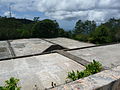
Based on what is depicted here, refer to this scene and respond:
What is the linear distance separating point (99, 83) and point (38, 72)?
4112 millimetres

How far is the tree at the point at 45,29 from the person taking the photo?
2598 cm

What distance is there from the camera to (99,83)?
6.47ft

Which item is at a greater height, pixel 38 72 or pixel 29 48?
pixel 38 72

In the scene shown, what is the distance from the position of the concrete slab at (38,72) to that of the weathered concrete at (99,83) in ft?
8.97

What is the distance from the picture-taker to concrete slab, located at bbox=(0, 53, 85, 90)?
4879 mm

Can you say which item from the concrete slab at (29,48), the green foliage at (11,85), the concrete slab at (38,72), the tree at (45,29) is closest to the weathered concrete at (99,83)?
the green foliage at (11,85)

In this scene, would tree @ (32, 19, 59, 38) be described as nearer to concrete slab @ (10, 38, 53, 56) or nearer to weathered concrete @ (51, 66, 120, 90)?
concrete slab @ (10, 38, 53, 56)

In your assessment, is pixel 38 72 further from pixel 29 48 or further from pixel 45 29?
pixel 45 29

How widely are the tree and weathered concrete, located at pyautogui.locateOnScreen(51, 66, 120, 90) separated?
24.2 meters

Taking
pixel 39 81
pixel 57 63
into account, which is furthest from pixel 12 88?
pixel 57 63

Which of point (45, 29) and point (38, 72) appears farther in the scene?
point (45, 29)

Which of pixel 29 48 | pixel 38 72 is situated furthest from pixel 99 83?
pixel 29 48

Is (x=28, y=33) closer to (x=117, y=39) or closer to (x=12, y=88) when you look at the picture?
(x=117, y=39)

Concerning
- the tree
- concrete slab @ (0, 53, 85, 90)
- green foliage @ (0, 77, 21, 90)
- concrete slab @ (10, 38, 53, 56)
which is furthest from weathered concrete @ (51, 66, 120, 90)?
the tree
